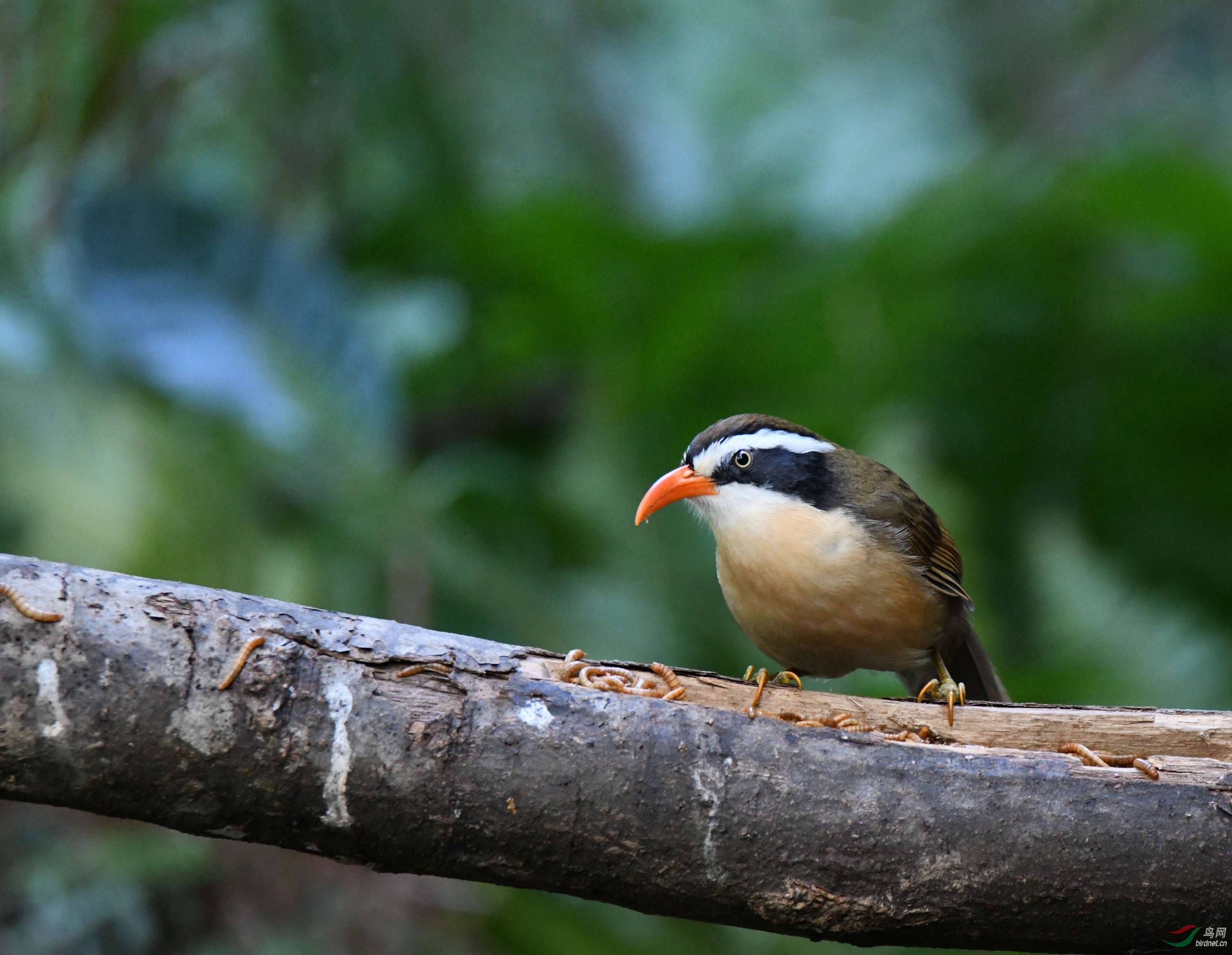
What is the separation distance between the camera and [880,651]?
3.86 meters

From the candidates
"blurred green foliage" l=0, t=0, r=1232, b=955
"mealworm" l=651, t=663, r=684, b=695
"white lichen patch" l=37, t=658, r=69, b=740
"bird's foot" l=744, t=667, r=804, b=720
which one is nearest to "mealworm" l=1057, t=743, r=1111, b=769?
"bird's foot" l=744, t=667, r=804, b=720

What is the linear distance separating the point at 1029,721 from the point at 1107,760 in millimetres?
252

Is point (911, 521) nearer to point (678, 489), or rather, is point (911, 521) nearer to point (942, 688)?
point (942, 688)

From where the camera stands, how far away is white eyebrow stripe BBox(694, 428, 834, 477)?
4043 mm

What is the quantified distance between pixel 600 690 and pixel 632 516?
405 centimetres

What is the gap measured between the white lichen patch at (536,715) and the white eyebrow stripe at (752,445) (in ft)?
5.55

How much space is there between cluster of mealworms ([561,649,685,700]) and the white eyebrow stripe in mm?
1323

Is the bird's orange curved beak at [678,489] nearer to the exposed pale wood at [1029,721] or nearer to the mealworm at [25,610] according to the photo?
the exposed pale wood at [1029,721]

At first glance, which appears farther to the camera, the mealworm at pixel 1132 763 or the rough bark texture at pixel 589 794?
the mealworm at pixel 1132 763

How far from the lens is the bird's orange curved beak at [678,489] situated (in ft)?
13.2

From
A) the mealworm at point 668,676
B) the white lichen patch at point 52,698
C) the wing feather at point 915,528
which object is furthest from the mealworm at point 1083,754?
the white lichen patch at point 52,698

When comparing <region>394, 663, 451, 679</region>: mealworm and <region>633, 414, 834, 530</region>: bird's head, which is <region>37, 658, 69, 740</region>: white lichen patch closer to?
<region>394, 663, 451, 679</region>: mealworm
